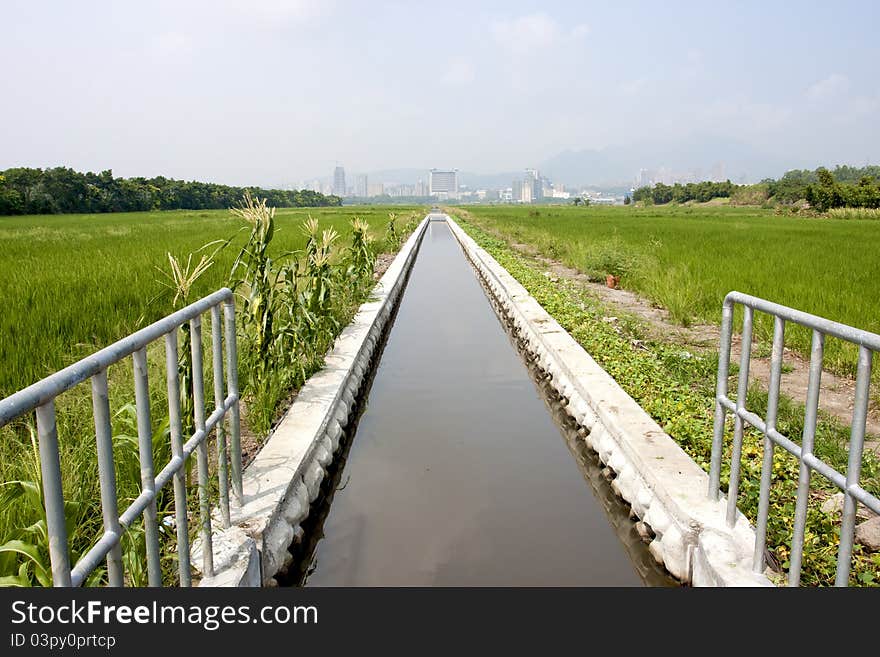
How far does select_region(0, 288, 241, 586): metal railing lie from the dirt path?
365 cm

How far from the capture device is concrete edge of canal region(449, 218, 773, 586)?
2.80 m

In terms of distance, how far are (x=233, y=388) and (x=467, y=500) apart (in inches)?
68.0

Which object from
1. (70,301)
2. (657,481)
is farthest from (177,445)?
(70,301)

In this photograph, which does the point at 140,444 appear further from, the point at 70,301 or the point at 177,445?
the point at 70,301

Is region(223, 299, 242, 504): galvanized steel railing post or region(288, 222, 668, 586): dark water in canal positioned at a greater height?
region(223, 299, 242, 504): galvanized steel railing post

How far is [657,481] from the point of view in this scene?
343 centimetres

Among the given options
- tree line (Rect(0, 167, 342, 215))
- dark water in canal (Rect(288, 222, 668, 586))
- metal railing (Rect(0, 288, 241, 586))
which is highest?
tree line (Rect(0, 167, 342, 215))

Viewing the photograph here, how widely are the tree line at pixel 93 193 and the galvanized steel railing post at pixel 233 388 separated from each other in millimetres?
36824

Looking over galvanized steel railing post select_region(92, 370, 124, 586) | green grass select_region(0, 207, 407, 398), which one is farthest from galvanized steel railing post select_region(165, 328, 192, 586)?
green grass select_region(0, 207, 407, 398)

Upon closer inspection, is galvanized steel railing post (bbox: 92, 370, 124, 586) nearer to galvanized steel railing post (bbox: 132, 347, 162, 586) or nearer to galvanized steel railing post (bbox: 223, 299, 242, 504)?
galvanized steel railing post (bbox: 132, 347, 162, 586)

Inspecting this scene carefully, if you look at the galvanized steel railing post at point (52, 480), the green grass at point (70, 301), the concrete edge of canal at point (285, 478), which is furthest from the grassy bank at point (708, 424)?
the green grass at point (70, 301)

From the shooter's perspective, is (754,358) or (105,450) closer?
(105,450)

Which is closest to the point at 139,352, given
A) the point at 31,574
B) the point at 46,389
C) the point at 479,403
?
the point at 46,389
